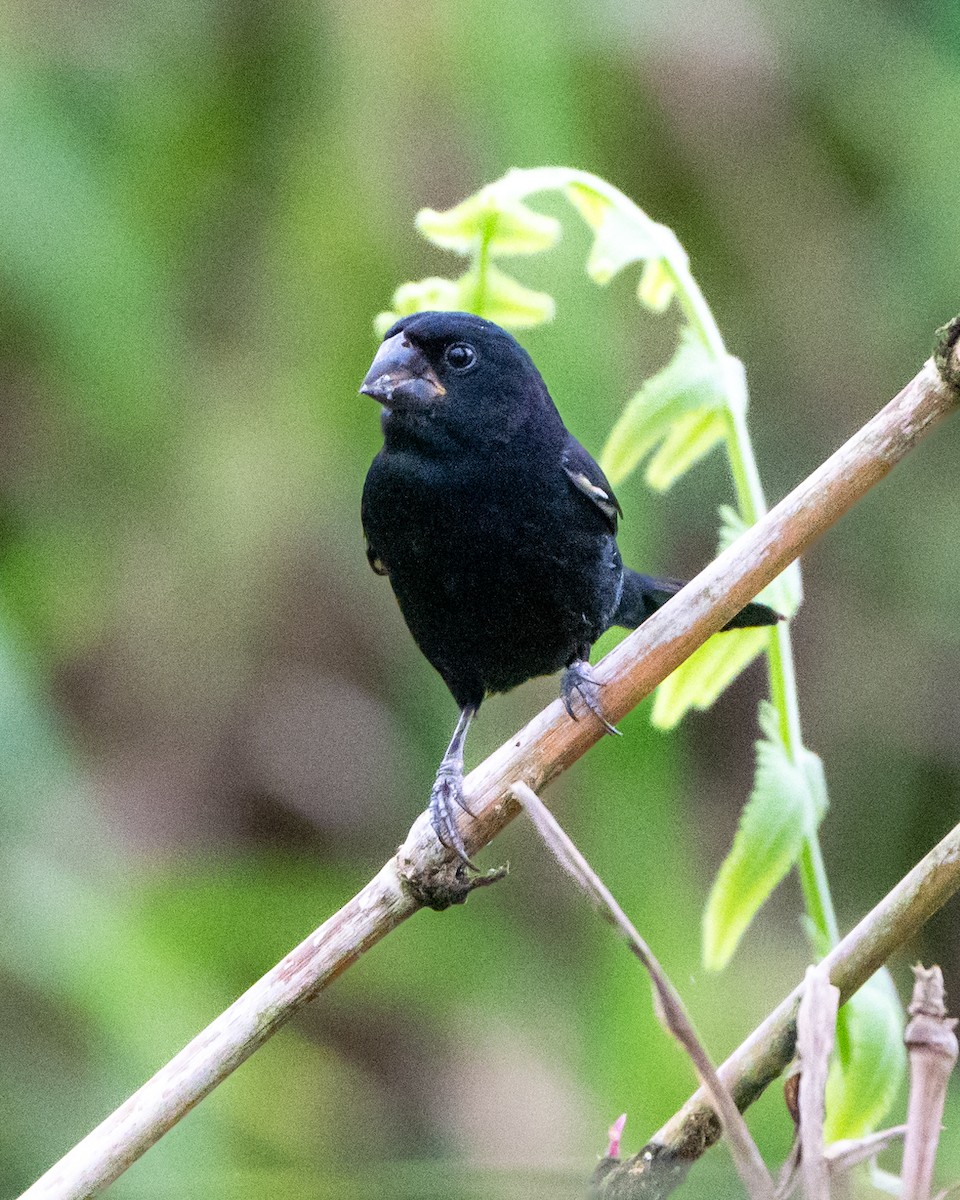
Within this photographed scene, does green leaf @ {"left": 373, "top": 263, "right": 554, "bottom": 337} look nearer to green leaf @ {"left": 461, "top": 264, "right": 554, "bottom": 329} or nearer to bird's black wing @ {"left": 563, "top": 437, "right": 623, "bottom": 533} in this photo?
green leaf @ {"left": 461, "top": 264, "right": 554, "bottom": 329}

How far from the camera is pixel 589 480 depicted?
2.69 meters

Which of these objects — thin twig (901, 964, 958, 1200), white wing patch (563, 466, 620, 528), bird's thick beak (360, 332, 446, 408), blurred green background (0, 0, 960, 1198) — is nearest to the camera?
thin twig (901, 964, 958, 1200)

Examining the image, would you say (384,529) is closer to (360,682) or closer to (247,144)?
(247,144)

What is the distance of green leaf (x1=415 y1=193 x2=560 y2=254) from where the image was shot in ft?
6.01

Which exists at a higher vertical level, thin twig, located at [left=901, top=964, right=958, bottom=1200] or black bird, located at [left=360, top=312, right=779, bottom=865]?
black bird, located at [left=360, top=312, right=779, bottom=865]

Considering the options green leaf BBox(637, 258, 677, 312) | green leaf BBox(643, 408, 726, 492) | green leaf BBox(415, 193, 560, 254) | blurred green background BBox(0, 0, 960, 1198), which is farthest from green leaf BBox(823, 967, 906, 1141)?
blurred green background BBox(0, 0, 960, 1198)

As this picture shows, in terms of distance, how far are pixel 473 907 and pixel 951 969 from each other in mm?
1151

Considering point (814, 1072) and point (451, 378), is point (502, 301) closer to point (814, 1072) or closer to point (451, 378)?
point (451, 378)

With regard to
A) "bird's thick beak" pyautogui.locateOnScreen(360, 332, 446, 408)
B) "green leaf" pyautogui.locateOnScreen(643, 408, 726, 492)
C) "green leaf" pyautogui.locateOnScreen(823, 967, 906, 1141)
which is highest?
"bird's thick beak" pyautogui.locateOnScreen(360, 332, 446, 408)

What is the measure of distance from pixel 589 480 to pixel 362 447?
0.85m

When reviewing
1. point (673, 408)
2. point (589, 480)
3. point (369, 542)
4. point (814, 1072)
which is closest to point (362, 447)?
point (369, 542)

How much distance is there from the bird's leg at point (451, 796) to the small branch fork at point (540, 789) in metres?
0.02

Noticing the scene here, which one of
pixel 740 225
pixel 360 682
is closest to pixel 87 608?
pixel 360 682

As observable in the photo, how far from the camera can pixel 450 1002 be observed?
3445 millimetres
